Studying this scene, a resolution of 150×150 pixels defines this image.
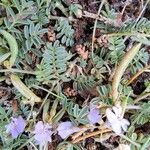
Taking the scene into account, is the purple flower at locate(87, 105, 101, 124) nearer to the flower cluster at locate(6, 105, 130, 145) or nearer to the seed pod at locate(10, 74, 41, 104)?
the flower cluster at locate(6, 105, 130, 145)

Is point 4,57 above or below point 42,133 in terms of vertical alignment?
above

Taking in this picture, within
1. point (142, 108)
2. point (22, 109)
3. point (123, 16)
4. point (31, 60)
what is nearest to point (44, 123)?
point (22, 109)

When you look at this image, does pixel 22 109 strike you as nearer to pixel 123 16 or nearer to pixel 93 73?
pixel 93 73

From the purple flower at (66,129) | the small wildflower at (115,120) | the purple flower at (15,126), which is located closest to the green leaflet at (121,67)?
the small wildflower at (115,120)

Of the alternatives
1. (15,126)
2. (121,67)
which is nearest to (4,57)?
(15,126)

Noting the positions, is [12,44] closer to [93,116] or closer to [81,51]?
[81,51]

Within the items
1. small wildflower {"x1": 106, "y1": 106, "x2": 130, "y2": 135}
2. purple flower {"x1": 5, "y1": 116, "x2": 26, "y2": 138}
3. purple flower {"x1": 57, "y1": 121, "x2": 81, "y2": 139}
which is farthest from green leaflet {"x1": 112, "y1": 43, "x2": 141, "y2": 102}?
purple flower {"x1": 5, "y1": 116, "x2": 26, "y2": 138}

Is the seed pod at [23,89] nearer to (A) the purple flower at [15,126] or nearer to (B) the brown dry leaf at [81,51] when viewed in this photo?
(A) the purple flower at [15,126]
